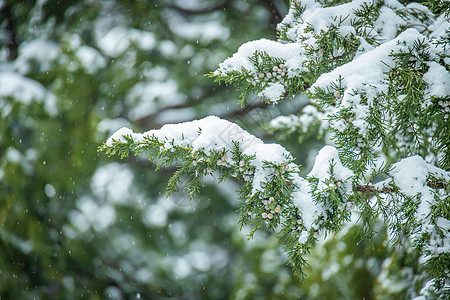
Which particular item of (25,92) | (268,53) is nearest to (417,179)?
(268,53)

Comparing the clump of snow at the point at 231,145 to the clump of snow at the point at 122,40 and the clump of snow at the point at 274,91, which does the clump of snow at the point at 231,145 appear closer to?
the clump of snow at the point at 274,91

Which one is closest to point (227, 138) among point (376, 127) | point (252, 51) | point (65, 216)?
point (252, 51)

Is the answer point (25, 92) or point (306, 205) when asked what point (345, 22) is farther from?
point (25, 92)

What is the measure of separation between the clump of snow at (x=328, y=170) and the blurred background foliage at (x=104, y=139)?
6.32ft

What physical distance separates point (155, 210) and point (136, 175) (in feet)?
1.26

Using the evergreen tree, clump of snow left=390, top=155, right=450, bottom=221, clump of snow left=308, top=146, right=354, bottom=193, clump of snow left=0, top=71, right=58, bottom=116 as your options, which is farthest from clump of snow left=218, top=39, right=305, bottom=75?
clump of snow left=0, top=71, right=58, bottom=116

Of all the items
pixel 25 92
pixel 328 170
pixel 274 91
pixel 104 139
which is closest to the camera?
pixel 328 170

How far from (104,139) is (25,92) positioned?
0.90 m

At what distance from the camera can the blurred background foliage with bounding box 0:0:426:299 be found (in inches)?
122

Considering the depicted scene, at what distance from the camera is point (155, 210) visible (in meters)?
3.30

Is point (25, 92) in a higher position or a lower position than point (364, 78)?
lower

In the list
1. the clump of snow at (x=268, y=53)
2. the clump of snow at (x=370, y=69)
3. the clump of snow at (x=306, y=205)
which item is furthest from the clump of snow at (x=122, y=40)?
the clump of snow at (x=306, y=205)

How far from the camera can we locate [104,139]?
3.01 m

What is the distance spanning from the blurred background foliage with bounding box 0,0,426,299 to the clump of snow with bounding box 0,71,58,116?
0.01 meters
